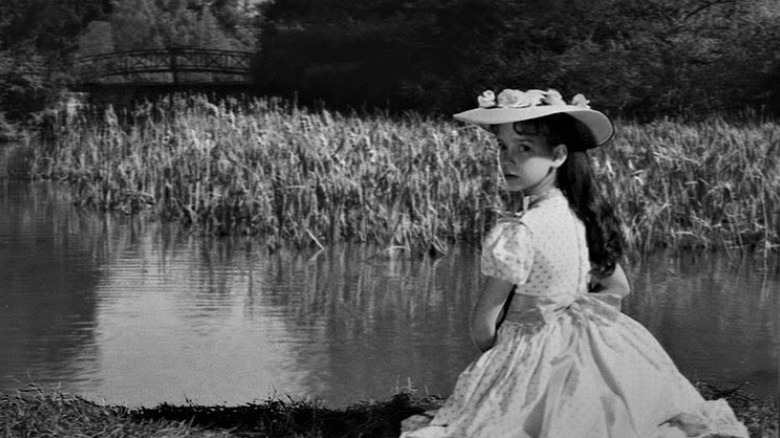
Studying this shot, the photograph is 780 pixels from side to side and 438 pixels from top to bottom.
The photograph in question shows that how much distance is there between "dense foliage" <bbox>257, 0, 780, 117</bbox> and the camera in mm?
Answer: 13648

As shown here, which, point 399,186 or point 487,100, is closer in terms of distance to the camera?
point 487,100

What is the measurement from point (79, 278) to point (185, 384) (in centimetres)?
196

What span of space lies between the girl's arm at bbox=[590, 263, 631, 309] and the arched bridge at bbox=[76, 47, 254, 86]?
13.6m

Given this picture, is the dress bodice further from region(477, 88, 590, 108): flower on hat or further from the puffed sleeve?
region(477, 88, 590, 108): flower on hat

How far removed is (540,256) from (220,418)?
99cm

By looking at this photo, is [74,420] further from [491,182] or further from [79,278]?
[491,182]

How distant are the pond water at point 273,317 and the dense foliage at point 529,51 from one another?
772cm

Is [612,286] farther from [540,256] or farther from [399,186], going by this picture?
[399,186]

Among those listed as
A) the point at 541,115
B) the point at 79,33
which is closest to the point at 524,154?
the point at 541,115

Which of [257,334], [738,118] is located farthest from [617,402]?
[738,118]

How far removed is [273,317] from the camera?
451 centimetres

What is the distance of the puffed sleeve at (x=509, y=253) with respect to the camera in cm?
223

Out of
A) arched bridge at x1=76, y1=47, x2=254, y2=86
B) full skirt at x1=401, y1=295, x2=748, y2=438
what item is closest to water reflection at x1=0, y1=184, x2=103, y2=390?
full skirt at x1=401, y1=295, x2=748, y2=438

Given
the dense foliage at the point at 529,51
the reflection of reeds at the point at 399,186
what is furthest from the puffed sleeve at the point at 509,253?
the dense foliage at the point at 529,51
